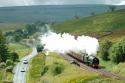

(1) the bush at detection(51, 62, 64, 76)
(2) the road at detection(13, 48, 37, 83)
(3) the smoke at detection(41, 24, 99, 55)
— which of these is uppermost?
(3) the smoke at detection(41, 24, 99, 55)

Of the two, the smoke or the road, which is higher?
the smoke

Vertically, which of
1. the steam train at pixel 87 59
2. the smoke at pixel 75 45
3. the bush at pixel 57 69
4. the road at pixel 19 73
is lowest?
the road at pixel 19 73

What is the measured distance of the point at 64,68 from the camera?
11200 cm

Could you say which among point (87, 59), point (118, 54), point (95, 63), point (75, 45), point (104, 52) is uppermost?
point (75, 45)

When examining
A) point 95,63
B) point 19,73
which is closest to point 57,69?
point 95,63

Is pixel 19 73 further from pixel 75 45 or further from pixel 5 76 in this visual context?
pixel 75 45

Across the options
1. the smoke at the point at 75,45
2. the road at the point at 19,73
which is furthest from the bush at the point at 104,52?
the road at the point at 19,73

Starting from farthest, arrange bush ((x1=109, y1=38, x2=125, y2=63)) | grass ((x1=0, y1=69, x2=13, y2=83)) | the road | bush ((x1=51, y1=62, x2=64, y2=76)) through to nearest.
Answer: the road, grass ((x1=0, y1=69, x2=13, y2=83)), bush ((x1=109, y1=38, x2=125, y2=63)), bush ((x1=51, y1=62, x2=64, y2=76))

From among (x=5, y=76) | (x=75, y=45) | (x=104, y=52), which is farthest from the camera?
(x=75, y=45)

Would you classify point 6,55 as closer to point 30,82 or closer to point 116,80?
point 30,82

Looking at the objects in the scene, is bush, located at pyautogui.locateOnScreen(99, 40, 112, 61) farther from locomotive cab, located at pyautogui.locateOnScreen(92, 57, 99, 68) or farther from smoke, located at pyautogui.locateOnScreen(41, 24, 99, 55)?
A: locomotive cab, located at pyautogui.locateOnScreen(92, 57, 99, 68)

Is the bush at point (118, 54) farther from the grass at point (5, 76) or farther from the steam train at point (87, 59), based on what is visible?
the grass at point (5, 76)

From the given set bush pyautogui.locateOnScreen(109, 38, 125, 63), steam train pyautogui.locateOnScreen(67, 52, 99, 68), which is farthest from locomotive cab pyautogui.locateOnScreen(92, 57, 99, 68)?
bush pyautogui.locateOnScreen(109, 38, 125, 63)

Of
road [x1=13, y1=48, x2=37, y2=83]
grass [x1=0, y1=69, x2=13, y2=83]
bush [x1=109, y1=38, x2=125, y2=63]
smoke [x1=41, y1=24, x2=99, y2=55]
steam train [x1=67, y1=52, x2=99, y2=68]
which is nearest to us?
steam train [x1=67, y1=52, x2=99, y2=68]
